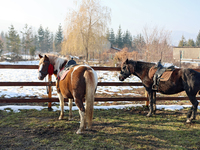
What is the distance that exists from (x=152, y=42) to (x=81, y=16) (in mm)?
9980

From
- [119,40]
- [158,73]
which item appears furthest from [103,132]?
[119,40]

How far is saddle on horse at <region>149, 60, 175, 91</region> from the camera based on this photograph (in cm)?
432

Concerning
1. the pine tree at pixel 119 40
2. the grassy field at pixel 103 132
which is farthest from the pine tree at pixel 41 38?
the grassy field at pixel 103 132

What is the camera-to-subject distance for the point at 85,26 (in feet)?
68.9

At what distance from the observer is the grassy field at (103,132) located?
9.84 ft

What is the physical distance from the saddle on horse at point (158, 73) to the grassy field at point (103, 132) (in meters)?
1.08

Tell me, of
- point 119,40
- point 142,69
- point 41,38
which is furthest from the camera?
point 41,38

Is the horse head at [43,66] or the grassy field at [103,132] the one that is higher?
the horse head at [43,66]

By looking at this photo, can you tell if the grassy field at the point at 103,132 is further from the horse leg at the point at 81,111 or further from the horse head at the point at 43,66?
the horse head at the point at 43,66

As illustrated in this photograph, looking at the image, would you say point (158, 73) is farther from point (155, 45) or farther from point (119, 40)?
point (119, 40)

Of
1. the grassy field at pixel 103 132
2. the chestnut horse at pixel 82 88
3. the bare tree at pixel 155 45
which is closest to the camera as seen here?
the grassy field at pixel 103 132

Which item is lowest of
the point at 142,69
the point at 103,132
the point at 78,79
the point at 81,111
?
the point at 103,132

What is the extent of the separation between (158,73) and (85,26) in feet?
59.5

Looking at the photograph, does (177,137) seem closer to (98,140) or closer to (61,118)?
(98,140)
